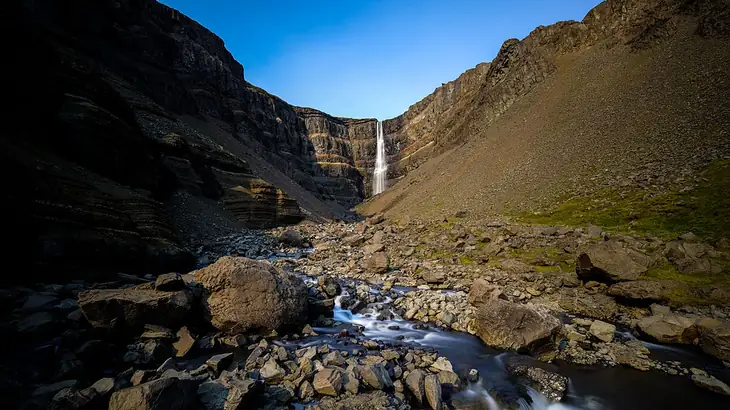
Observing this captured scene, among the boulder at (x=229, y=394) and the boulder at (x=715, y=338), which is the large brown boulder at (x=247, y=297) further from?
the boulder at (x=715, y=338)

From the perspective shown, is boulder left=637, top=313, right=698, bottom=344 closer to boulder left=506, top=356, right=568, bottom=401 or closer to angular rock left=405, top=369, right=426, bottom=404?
boulder left=506, top=356, right=568, bottom=401

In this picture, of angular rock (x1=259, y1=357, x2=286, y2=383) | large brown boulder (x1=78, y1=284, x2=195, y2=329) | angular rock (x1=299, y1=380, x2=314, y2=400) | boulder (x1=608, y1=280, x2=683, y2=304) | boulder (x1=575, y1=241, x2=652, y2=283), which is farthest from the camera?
boulder (x1=575, y1=241, x2=652, y2=283)

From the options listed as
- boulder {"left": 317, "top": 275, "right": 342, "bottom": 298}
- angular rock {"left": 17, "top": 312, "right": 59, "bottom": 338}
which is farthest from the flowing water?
angular rock {"left": 17, "top": 312, "right": 59, "bottom": 338}

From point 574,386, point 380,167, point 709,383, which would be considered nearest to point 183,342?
point 574,386

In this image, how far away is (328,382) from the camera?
6594mm

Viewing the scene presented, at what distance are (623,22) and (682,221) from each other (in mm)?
62623

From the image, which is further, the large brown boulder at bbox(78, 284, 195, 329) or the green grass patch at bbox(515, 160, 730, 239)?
the green grass patch at bbox(515, 160, 730, 239)

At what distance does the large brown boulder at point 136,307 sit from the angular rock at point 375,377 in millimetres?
5791

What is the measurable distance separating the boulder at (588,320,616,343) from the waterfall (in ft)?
405

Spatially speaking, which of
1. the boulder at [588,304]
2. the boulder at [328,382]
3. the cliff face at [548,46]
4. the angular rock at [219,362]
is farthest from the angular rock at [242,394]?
the cliff face at [548,46]

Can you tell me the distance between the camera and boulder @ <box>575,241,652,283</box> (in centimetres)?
1302

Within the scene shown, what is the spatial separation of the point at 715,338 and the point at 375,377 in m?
10.2

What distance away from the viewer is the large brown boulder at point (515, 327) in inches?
361

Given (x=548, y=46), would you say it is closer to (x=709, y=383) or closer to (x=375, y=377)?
(x=709, y=383)
